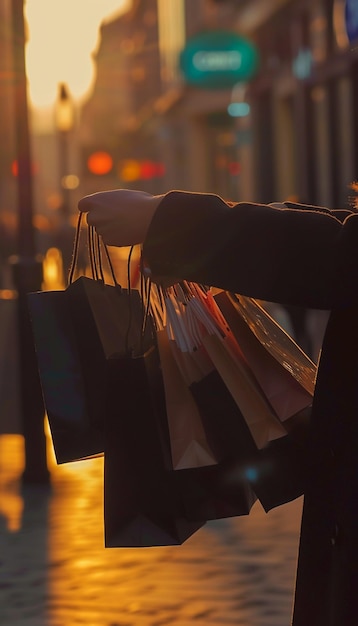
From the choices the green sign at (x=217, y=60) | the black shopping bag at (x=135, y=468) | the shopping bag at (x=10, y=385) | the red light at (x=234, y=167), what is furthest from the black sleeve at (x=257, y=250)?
the red light at (x=234, y=167)

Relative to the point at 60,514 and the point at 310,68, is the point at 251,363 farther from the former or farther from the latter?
the point at 310,68

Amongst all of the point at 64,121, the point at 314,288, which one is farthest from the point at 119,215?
the point at 64,121

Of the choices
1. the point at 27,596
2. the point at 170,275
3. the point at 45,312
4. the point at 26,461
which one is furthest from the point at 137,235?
the point at 26,461

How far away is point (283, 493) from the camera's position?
2691 millimetres

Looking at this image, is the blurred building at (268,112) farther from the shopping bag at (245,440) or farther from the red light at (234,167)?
the shopping bag at (245,440)

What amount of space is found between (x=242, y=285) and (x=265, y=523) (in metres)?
4.16

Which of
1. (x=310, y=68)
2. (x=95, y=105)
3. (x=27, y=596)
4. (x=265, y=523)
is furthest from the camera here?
(x=95, y=105)

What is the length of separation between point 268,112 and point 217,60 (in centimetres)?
466

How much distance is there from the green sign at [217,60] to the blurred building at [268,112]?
11 cm

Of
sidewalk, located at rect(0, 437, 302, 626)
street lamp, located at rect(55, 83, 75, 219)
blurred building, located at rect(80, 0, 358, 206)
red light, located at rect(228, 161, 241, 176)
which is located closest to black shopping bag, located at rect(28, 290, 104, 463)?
blurred building, located at rect(80, 0, 358, 206)

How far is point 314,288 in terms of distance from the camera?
7.89 ft

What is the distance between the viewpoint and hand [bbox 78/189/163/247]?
2414 mm

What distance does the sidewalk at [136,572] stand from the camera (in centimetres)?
489

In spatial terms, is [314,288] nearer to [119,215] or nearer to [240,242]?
[240,242]
